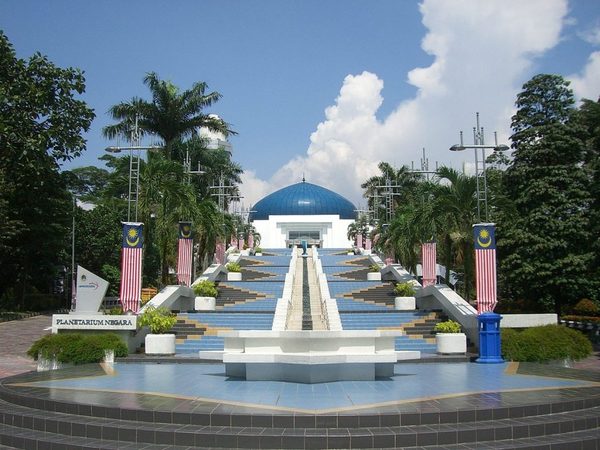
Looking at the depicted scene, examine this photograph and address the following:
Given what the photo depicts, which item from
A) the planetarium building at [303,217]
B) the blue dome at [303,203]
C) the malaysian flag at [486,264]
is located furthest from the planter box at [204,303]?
the blue dome at [303,203]

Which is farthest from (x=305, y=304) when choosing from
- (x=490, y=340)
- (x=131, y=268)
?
(x=490, y=340)

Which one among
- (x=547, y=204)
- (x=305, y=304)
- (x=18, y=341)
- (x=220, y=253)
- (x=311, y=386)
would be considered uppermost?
(x=547, y=204)

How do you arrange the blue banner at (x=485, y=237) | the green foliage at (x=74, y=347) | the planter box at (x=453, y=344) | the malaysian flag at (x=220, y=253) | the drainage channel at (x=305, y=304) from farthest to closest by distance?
the malaysian flag at (x=220, y=253)
the drainage channel at (x=305, y=304)
the blue banner at (x=485, y=237)
the planter box at (x=453, y=344)
the green foliage at (x=74, y=347)

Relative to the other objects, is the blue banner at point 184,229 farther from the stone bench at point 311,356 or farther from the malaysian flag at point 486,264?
the stone bench at point 311,356

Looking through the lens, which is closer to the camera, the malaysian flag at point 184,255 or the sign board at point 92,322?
the sign board at point 92,322

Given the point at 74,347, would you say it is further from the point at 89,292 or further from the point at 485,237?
the point at 485,237

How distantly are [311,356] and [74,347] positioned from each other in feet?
22.5

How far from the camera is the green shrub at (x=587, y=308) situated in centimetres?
2573

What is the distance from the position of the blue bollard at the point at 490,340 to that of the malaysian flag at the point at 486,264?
1681mm

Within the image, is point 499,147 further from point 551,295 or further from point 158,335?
point 158,335

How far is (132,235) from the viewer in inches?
687

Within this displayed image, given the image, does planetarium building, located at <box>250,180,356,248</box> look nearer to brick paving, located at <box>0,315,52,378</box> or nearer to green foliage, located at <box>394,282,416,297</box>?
brick paving, located at <box>0,315,52,378</box>

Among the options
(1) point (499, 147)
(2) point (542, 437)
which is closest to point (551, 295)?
(1) point (499, 147)

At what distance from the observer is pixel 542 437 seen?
781cm
